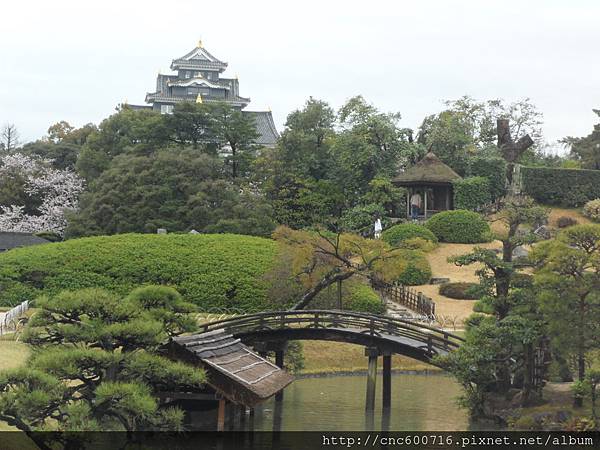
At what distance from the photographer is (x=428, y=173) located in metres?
49.0

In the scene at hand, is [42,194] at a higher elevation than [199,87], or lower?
lower

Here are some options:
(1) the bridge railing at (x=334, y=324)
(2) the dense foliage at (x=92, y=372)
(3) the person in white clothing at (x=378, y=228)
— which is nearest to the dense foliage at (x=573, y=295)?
(1) the bridge railing at (x=334, y=324)

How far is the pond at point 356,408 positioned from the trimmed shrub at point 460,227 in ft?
58.9

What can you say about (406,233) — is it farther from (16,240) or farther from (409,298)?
(16,240)

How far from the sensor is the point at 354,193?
164 ft

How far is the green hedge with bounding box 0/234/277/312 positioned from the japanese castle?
3853 centimetres

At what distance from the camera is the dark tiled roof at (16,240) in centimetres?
4331

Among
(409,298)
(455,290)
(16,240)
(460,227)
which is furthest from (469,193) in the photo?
(16,240)

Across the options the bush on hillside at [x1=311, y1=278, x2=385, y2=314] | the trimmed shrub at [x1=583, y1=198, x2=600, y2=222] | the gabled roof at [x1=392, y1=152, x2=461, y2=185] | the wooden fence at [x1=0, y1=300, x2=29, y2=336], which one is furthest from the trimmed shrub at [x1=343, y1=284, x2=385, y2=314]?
the trimmed shrub at [x1=583, y1=198, x2=600, y2=222]

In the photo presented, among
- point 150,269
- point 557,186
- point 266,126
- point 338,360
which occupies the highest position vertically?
point 266,126

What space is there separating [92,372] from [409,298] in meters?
22.2

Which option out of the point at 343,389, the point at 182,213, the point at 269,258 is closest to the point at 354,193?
the point at 182,213

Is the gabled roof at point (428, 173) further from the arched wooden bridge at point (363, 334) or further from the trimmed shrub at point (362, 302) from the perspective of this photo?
the arched wooden bridge at point (363, 334)

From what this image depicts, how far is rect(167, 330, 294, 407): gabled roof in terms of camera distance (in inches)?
684
